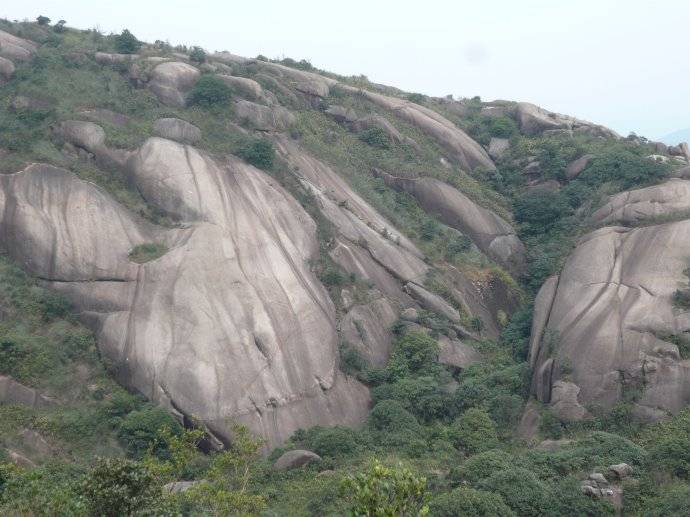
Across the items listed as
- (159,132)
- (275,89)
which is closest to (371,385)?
(159,132)

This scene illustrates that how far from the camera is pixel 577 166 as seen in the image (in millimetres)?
42906

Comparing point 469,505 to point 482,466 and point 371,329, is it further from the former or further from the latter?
point 371,329

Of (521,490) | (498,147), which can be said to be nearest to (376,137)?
(498,147)

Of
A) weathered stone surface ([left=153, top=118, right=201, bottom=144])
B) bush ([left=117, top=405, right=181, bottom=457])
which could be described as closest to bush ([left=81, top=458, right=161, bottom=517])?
bush ([left=117, top=405, right=181, bottom=457])

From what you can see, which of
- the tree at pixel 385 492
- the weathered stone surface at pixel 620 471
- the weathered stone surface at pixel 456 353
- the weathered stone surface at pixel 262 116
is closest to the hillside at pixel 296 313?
the weathered stone surface at pixel 620 471

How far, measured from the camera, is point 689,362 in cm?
2786

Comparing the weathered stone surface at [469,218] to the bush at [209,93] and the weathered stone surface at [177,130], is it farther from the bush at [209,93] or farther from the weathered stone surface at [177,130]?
the weathered stone surface at [177,130]

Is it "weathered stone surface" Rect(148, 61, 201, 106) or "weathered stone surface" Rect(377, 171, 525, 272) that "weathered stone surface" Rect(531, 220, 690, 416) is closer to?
"weathered stone surface" Rect(377, 171, 525, 272)

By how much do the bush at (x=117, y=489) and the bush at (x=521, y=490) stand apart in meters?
10.3

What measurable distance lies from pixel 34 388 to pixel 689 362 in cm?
2153

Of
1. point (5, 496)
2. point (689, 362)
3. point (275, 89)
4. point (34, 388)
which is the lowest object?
point (34, 388)

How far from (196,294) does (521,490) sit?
42.3ft

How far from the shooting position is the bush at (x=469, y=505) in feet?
69.2

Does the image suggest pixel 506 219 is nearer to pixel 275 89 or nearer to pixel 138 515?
pixel 275 89
